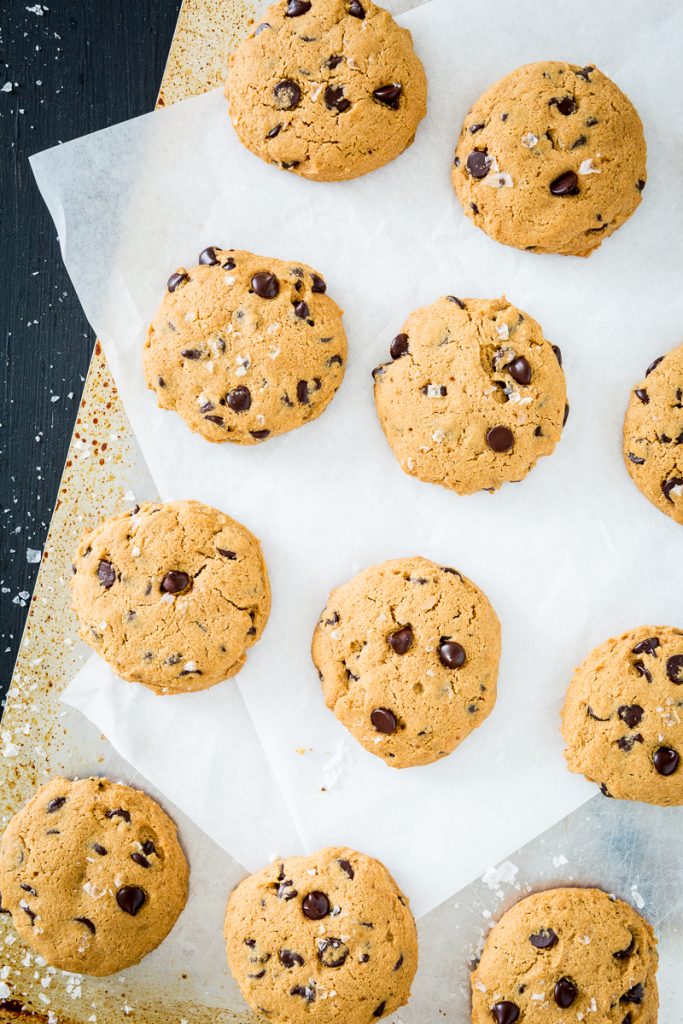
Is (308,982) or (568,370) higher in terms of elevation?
(568,370)

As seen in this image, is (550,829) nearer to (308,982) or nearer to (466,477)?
(308,982)


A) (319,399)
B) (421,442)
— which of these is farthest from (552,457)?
(319,399)

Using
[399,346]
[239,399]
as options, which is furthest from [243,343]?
[399,346]

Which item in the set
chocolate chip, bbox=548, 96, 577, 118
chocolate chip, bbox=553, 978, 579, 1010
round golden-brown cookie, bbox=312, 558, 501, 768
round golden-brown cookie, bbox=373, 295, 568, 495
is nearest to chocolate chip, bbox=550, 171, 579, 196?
chocolate chip, bbox=548, 96, 577, 118

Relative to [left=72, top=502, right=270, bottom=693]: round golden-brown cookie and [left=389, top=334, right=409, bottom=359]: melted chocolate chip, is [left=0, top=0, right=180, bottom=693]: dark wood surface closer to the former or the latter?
[left=72, top=502, right=270, bottom=693]: round golden-brown cookie

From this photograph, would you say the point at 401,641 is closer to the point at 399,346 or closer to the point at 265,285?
the point at 399,346

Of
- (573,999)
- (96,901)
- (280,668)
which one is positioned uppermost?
(280,668)
